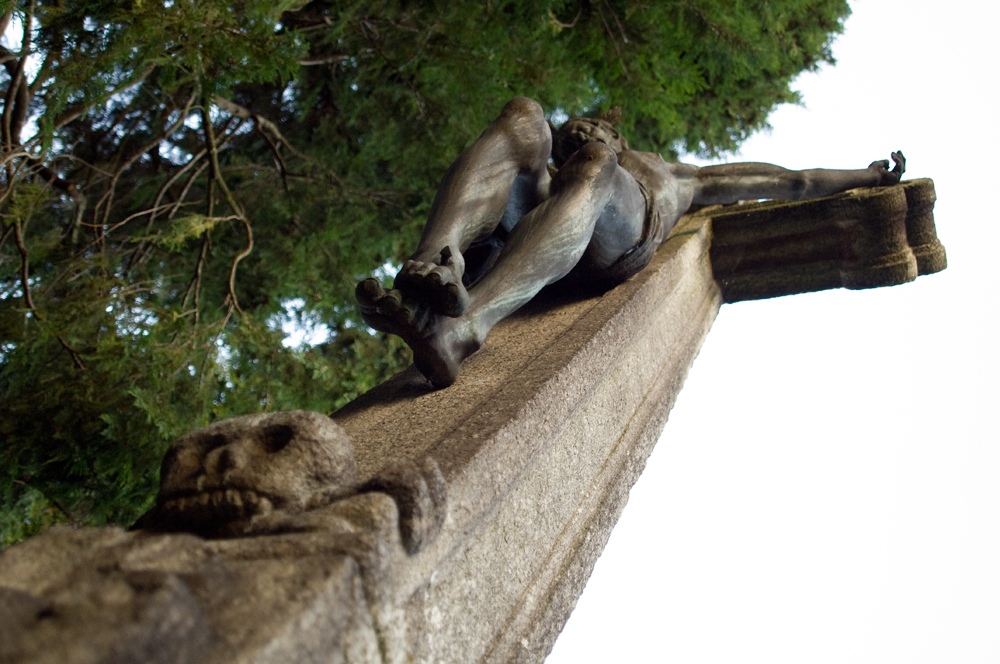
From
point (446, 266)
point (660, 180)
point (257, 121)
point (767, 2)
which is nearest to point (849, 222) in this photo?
point (660, 180)

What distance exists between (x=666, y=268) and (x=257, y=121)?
3.28 metres

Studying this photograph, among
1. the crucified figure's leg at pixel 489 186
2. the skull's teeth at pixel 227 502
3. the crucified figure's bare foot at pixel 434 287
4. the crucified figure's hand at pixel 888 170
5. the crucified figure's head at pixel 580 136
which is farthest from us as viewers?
the crucified figure's hand at pixel 888 170

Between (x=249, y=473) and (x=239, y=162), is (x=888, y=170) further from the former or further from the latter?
(x=239, y=162)

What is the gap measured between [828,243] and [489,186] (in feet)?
5.97

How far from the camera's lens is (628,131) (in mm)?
6809

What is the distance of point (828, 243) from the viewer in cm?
329

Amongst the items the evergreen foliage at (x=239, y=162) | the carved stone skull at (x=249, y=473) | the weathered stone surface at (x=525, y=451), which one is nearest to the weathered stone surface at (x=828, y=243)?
the weathered stone surface at (x=525, y=451)

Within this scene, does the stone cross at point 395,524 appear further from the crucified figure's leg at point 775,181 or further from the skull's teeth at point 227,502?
the crucified figure's leg at point 775,181

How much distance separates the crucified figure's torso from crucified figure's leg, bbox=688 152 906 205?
167 millimetres

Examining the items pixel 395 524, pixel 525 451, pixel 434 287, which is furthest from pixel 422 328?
pixel 395 524

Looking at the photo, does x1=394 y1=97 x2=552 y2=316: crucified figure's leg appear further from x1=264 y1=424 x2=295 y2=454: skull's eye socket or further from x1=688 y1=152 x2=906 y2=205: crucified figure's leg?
x1=688 y1=152 x2=906 y2=205: crucified figure's leg

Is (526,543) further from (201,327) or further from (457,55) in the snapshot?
(457,55)

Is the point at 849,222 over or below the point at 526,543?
over

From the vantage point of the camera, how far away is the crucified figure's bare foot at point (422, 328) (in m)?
1.62
